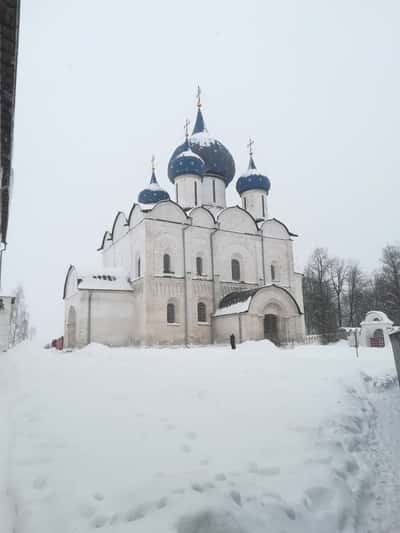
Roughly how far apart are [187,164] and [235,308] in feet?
32.9

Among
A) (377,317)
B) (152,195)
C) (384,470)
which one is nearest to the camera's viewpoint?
(384,470)

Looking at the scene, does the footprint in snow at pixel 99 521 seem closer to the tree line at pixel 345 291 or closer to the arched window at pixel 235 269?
the arched window at pixel 235 269

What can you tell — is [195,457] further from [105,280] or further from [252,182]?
[252,182]

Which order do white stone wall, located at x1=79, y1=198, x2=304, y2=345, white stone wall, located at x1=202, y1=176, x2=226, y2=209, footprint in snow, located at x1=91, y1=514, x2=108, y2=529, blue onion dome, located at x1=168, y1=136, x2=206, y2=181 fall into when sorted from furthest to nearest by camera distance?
white stone wall, located at x1=202, y1=176, x2=226, y2=209 → blue onion dome, located at x1=168, y1=136, x2=206, y2=181 → white stone wall, located at x1=79, y1=198, x2=304, y2=345 → footprint in snow, located at x1=91, y1=514, x2=108, y2=529

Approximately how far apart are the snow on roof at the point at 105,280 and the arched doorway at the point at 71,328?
8.01 ft

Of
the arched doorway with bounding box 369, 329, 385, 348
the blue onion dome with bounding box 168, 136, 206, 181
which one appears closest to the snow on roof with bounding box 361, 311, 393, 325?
the arched doorway with bounding box 369, 329, 385, 348

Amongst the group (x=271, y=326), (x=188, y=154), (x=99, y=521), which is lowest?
(x=99, y=521)

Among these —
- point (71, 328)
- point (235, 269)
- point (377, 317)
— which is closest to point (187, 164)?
point (235, 269)

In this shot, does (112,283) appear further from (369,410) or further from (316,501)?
(316,501)

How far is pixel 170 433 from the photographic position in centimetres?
372

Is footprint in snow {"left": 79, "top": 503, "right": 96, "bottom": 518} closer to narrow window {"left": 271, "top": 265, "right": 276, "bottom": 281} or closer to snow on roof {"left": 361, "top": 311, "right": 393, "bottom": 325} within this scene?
snow on roof {"left": 361, "top": 311, "right": 393, "bottom": 325}

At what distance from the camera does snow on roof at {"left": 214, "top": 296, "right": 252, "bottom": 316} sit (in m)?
19.8

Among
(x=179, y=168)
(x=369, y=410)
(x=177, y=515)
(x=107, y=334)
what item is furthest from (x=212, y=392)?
(x=179, y=168)

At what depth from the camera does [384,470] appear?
11.6 ft
